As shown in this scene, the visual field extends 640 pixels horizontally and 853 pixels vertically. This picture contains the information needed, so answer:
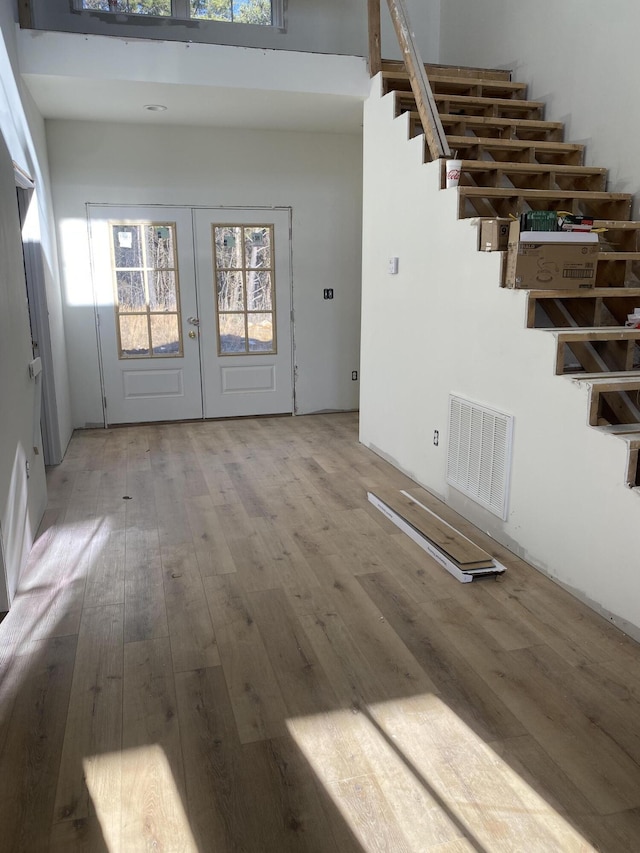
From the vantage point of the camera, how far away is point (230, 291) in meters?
6.19

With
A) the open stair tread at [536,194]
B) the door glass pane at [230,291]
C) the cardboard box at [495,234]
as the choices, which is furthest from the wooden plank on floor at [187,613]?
the door glass pane at [230,291]

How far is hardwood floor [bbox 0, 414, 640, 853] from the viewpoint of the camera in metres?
1.70

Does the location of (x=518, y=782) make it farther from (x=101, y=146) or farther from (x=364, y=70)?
(x=101, y=146)

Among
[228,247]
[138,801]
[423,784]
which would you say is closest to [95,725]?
[138,801]

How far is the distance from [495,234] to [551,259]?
0.33 meters

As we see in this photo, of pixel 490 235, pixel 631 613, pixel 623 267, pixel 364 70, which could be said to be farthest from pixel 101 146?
pixel 631 613

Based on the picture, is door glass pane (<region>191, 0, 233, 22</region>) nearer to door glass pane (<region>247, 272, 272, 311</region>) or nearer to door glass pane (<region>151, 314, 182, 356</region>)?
door glass pane (<region>247, 272, 272, 311</region>)

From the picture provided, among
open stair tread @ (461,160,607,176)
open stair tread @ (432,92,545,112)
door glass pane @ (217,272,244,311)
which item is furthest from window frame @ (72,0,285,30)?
open stair tread @ (461,160,607,176)

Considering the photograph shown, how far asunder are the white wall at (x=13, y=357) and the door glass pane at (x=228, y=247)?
1880 mm

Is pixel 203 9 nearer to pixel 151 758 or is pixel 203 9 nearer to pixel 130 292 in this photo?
pixel 130 292

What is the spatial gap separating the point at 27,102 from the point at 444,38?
13.0 feet

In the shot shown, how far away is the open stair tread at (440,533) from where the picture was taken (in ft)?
10.1

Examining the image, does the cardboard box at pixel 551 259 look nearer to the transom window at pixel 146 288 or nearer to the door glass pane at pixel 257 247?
the door glass pane at pixel 257 247

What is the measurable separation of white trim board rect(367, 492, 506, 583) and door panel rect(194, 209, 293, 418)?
2.76 meters
